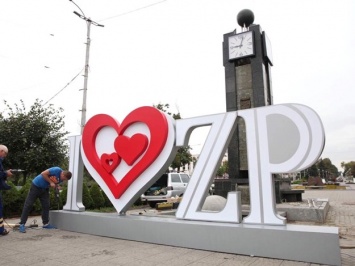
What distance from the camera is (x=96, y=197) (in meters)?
12.0

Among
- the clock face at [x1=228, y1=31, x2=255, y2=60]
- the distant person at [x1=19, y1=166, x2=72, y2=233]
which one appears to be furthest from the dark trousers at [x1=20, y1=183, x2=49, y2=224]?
the clock face at [x1=228, y1=31, x2=255, y2=60]

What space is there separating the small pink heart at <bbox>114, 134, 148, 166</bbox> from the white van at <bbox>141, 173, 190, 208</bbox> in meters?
6.32

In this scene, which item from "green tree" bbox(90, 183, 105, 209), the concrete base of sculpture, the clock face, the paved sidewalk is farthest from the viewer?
"green tree" bbox(90, 183, 105, 209)

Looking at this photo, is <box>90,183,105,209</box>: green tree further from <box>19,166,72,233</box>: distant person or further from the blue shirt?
the blue shirt

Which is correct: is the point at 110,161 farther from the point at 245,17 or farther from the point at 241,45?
the point at 245,17

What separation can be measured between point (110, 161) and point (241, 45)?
7.56 m

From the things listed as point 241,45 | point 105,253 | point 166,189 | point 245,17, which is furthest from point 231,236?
point 245,17

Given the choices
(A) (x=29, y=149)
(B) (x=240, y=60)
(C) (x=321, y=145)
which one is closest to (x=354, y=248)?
(C) (x=321, y=145)

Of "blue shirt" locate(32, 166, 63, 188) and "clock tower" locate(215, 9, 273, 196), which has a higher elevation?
"clock tower" locate(215, 9, 273, 196)

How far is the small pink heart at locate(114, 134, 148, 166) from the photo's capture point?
582 cm

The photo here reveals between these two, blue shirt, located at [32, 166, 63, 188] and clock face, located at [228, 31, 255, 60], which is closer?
blue shirt, located at [32, 166, 63, 188]

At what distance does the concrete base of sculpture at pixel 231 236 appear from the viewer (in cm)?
378

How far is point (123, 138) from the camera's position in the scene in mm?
6164

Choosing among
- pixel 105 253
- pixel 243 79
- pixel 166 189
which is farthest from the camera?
pixel 166 189
